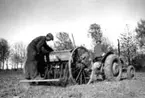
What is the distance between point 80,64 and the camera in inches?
326

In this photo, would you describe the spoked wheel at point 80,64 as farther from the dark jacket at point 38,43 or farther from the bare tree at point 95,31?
the bare tree at point 95,31

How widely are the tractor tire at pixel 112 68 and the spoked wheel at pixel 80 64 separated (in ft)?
3.00

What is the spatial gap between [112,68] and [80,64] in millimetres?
1832

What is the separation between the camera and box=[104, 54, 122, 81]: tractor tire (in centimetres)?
872

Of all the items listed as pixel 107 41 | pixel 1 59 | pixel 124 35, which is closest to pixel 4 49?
pixel 1 59

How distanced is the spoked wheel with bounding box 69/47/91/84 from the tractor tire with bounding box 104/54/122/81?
3.00 feet

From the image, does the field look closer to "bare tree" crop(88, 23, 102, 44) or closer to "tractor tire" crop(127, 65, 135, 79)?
"tractor tire" crop(127, 65, 135, 79)

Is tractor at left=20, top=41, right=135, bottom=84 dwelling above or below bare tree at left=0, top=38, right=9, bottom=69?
below

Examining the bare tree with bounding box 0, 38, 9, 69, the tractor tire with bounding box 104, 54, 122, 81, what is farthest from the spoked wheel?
the bare tree with bounding box 0, 38, 9, 69

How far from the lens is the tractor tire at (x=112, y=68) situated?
28.6 ft

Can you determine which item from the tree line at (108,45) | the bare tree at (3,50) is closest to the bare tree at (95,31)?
the tree line at (108,45)

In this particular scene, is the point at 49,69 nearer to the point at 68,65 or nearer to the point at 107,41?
the point at 68,65

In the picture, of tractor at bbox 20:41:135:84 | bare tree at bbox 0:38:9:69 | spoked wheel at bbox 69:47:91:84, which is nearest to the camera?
tractor at bbox 20:41:135:84

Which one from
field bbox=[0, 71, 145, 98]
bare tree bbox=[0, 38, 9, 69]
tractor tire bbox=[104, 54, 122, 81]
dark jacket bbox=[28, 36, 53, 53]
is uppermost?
bare tree bbox=[0, 38, 9, 69]
